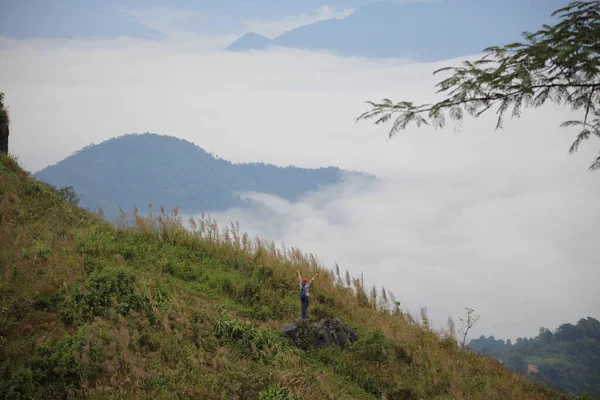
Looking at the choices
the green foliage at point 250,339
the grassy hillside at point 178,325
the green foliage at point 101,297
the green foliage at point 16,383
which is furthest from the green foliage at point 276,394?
the green foliage at point 16,383

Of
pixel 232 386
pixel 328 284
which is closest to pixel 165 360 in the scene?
pixel 232 386

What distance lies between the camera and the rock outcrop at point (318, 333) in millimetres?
10125

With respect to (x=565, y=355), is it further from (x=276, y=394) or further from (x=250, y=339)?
(x=276, y=394)

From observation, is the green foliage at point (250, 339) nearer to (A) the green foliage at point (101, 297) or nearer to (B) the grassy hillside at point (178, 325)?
(B) the grassy hillside at point (178, 325)

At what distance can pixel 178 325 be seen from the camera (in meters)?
9.07

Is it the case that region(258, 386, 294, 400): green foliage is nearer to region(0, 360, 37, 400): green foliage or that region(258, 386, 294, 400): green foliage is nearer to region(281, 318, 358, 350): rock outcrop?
region(281, 318, 358, 350): rock outcrop

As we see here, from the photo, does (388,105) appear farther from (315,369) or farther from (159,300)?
(159,300)

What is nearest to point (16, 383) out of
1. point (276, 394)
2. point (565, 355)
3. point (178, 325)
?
point (178, 325)

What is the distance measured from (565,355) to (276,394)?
80241 mm

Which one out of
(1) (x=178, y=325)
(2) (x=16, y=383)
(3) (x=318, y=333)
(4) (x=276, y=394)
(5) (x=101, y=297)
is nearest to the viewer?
(2) (x=16, y=383)

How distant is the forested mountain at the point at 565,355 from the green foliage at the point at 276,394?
5866cm

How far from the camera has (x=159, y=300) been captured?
32.5 feet

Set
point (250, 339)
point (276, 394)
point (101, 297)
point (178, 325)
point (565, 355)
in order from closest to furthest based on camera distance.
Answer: point (276, 394) < point (178, 325) < point (101, 297) < point (250, 339) < point (565, 355)

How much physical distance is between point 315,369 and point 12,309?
5.74 m
